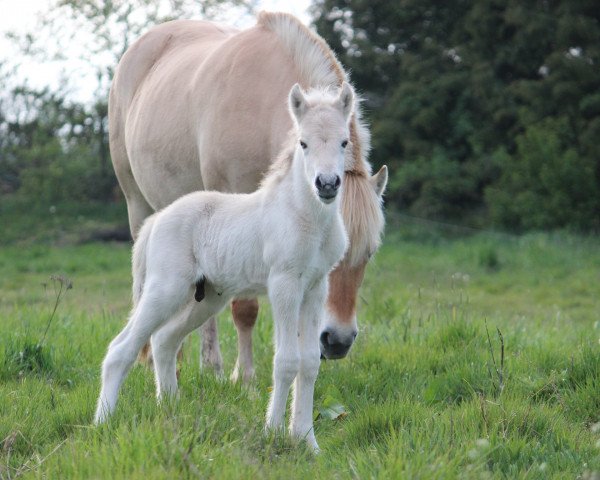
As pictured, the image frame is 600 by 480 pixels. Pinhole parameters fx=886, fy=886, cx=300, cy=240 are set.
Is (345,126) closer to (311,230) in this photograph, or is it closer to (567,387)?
(311,230)

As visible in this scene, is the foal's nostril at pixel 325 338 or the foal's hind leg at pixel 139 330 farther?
the foal's nostril at pixel 325 338

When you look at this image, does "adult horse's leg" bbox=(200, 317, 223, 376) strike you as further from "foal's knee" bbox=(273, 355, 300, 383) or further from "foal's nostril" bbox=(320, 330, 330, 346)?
"foal's knee" bbox=(273, 355, 300, 383)

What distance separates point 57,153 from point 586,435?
1874 centimetres

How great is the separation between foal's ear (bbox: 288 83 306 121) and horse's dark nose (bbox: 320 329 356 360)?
1096 mm

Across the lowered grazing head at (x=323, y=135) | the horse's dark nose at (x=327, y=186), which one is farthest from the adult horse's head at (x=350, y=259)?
the horse's dark nose at (x=327, y=186)

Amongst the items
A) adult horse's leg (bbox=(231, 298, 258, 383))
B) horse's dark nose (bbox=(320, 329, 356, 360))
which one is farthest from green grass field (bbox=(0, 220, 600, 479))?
horse's dark nose (bbox=(320, 329, 356, 360))

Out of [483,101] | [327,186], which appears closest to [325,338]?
[327,186]

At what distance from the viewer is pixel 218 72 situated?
5.54 m

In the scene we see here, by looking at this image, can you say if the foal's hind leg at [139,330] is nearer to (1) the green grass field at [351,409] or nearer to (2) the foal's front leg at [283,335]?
(1) the green grass field at [351,409]

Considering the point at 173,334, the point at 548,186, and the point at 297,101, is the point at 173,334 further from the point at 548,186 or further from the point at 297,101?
the point at 548,186

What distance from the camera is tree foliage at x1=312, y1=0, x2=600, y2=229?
54.3 feet

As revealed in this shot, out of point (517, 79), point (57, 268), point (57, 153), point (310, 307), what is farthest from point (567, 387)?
point (57, 153)

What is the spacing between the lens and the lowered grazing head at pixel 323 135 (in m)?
3.38

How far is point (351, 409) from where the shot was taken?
13.9ft
